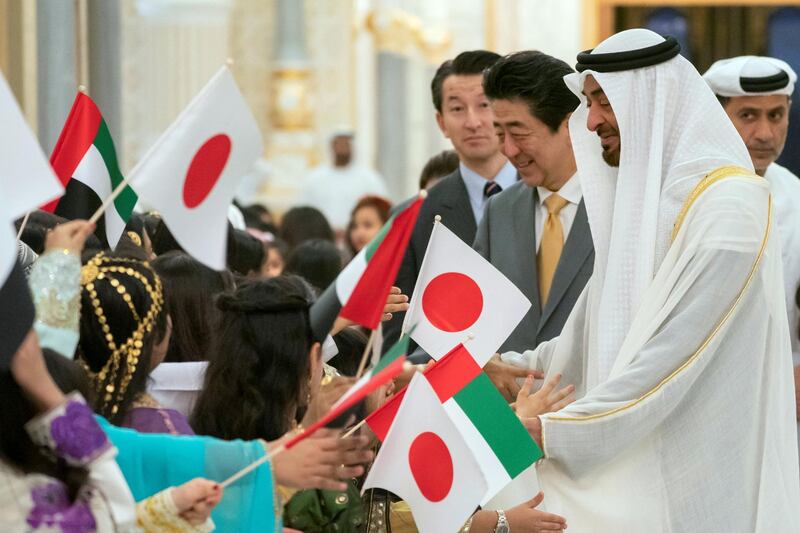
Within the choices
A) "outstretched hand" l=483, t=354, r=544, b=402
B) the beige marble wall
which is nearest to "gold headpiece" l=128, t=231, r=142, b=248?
"outstretched hand" l=483, t=354, r=544, b=402

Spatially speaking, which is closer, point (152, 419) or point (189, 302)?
point (152, 419)

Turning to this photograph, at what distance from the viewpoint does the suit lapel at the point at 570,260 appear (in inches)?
196

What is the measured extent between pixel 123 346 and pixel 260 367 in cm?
29

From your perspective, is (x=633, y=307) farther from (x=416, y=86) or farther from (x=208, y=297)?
(x=416, y=86)

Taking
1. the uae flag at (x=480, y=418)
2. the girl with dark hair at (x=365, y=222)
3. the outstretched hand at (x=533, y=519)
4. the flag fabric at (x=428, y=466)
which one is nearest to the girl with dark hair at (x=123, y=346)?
the flag fabric at (x=428, y=466)

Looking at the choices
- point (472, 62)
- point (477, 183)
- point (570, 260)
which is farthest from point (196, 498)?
point (472, 62)

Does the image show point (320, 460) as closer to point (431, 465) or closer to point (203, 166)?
point (431, 465)

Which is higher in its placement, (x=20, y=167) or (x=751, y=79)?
(x=20, y=167)

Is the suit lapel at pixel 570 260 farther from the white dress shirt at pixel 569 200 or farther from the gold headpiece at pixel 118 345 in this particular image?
the gold headpiece at pixel 118 345

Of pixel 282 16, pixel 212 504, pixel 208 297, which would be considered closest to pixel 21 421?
pixel 212 504

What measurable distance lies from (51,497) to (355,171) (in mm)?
11326

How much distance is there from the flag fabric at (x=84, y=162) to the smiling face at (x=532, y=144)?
113 centimetres

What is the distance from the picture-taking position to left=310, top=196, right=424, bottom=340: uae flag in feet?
11.7

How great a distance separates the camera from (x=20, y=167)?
3.06 metres
